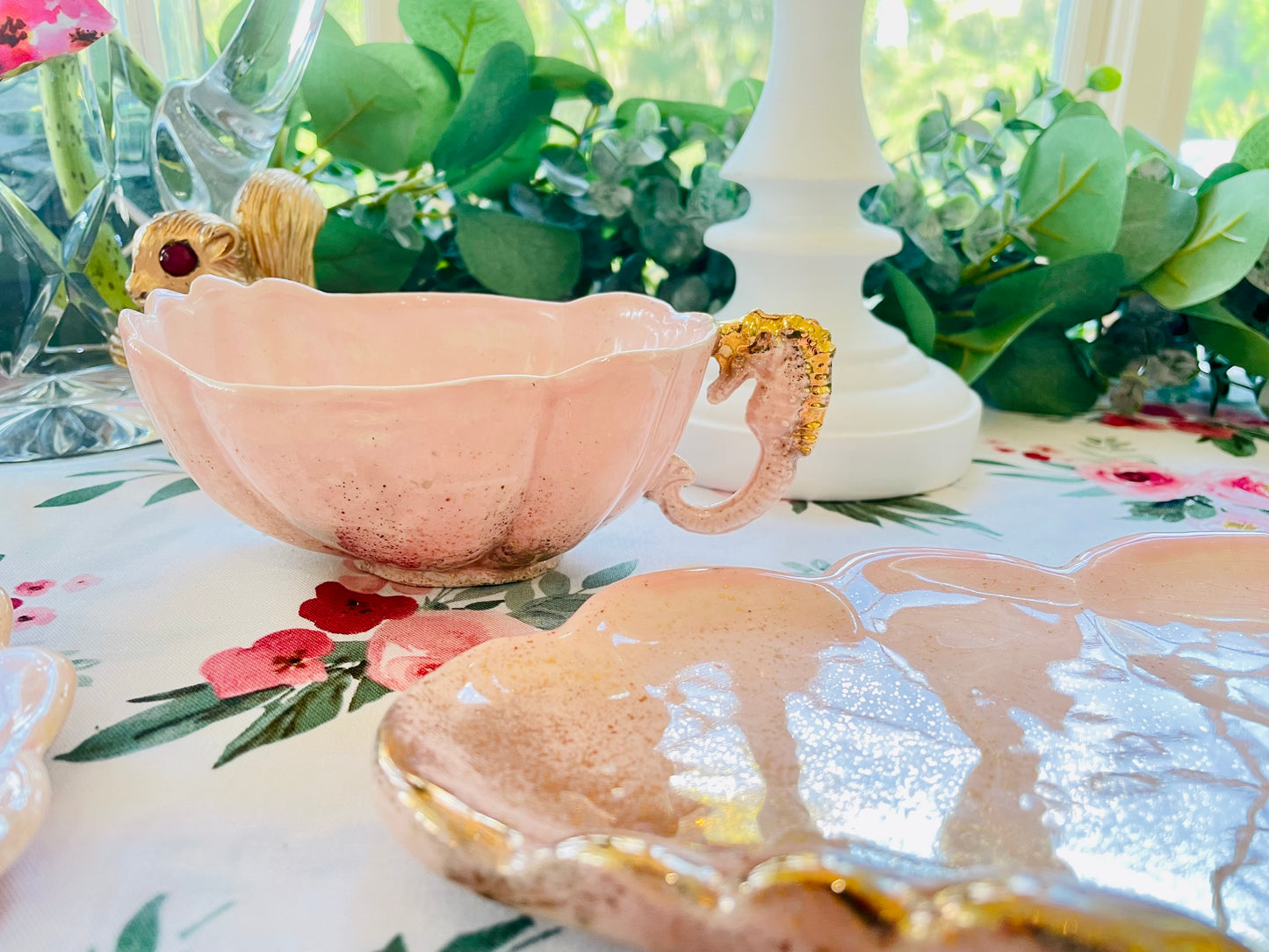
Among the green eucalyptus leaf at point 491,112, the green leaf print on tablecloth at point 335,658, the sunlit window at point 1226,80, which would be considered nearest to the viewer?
the green leaf print on tablecloth at point 335,658

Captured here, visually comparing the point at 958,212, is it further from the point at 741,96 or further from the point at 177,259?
the point at 177,259

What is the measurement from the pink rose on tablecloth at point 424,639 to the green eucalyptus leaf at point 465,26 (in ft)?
1.04

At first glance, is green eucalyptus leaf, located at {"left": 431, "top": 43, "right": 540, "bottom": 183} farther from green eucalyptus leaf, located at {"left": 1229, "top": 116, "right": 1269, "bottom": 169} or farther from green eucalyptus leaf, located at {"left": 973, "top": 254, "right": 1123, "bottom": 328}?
green eucalyptus leaf, located at {"left": 1229, "top": 116, "right": 1269, "bottom": 169}

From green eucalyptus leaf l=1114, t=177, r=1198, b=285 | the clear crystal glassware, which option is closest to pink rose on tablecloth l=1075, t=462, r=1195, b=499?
green eucalyptus leaf l=1114, t=177, r=1198, b=285

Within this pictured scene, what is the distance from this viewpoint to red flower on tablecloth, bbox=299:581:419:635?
0.29 metres

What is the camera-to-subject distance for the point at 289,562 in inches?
12.9

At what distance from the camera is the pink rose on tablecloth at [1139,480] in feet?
1.40

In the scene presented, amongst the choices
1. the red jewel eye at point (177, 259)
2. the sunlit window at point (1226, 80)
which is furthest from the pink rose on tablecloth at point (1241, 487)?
the sunlit window at point (1226, 80)

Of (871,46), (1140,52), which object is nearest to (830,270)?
(871,46)

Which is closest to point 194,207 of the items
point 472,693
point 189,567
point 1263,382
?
point 189,567

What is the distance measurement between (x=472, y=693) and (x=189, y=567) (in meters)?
0.17

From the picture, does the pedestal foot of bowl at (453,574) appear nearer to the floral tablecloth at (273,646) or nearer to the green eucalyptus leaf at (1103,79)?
the floral tablecloth at (273,646)

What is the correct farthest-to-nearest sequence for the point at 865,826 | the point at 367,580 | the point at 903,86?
the point at 903,86
the point at 367,580
the point at 865,826

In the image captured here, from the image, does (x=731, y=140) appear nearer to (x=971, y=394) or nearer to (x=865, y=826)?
(x=971, y=394)
